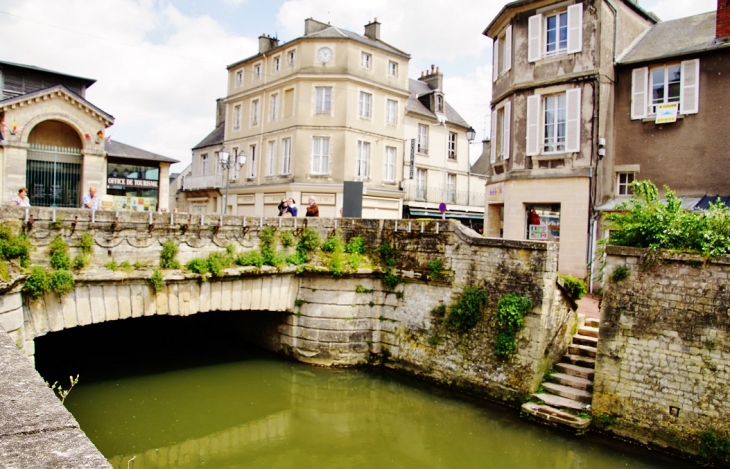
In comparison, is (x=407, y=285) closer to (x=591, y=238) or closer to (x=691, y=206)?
(x=591, y=238)

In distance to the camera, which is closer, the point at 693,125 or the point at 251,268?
the point at 251,268

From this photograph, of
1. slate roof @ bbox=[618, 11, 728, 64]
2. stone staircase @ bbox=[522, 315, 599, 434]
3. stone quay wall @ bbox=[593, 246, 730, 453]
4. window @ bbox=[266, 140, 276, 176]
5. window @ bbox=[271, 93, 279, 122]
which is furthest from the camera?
window @ bbox=[266, 140, 276, 176]

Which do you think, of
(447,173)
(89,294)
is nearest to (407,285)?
(89,294)

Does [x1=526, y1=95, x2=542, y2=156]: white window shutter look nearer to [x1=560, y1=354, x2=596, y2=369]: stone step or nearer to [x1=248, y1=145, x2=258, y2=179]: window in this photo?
[x1=560, y1=354, x2=596, y2=369]: stone step

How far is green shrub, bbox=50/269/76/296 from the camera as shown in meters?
9.60

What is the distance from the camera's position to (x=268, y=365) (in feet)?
43.2

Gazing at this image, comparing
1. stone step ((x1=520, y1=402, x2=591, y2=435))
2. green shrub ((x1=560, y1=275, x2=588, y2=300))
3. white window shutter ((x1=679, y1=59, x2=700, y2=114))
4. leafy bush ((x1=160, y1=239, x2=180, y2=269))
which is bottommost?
stone step ((x1=520, y1=402, x2=591, y2=435))

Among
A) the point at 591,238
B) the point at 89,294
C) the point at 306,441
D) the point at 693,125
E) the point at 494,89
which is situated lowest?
the point at 306,441

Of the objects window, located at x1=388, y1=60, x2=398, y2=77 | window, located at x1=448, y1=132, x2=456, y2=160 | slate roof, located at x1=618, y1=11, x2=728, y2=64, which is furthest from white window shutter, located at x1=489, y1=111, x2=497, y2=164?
window, located at x1=448, y1=132, x2=456, y2=160

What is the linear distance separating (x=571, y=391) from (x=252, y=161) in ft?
60.7

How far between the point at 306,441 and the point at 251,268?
433cm

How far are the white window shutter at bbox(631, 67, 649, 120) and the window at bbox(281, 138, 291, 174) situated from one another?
13.3 m

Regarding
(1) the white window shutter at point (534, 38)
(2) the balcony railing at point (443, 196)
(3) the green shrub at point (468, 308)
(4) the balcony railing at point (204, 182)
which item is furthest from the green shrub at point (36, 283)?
(2) the balcony railing at point (443, 196)

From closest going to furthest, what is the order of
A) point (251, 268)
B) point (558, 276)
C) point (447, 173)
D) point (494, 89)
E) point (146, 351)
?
point (558, 276) → point (251, 268) → point (146, 351) → point (494, 89) → point (447, 173)
